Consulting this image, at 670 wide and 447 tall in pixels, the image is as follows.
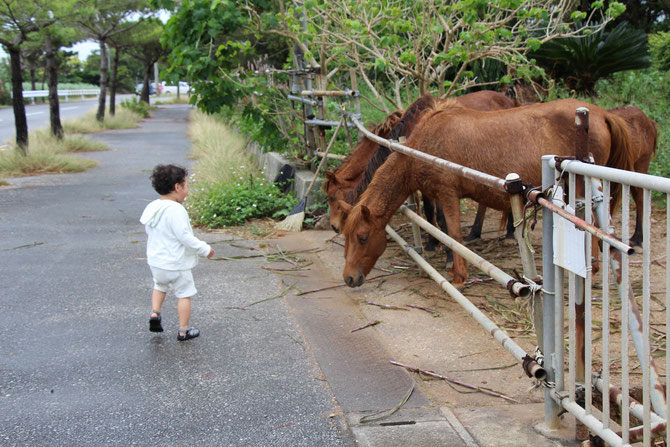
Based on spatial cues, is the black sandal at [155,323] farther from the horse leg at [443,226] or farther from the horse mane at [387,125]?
the horse mane at [387,125]

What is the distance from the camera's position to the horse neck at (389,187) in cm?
565

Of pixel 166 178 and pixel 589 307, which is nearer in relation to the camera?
pixel 589 307

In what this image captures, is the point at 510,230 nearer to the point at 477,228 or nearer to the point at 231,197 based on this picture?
the point at 477,228

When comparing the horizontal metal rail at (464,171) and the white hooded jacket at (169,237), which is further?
the white hooded jacket at (169,237)

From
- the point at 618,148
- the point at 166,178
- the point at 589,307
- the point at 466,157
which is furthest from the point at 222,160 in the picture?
the point at 589,307

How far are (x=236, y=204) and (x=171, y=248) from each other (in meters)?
4.19

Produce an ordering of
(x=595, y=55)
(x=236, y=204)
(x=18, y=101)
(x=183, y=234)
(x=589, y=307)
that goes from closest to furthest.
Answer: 1. (x=589, y=307)
2. (x=183, y=234)
3. (x=236, y=204)
4. (x=595, y=55)
5. (x=18, y=101)

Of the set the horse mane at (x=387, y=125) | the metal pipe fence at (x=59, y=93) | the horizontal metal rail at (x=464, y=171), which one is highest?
the metal pipe fence at (x=59, y=93)

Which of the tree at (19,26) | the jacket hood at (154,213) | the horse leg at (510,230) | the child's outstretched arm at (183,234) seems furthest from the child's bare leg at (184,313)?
the tree at (19,26)

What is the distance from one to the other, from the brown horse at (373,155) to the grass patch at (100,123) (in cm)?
1649

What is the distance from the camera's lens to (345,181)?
725cm

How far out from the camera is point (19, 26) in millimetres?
13430

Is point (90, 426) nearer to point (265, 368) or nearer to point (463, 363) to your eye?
point (265, 368)

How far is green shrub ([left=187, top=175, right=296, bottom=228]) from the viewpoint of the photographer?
851 cm
